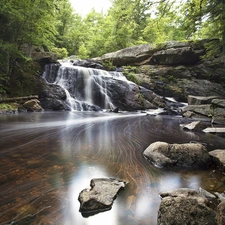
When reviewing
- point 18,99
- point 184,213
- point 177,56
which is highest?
point 177,56

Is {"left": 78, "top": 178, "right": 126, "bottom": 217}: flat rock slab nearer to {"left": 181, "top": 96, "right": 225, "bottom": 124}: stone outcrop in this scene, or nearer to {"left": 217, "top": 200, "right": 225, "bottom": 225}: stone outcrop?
{"left": 217, "top": 200, "right": 225, "bottom": 225}: stone outcrop

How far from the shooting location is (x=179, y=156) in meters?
2.89

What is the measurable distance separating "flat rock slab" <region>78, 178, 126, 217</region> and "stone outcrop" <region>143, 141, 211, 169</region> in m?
1.00

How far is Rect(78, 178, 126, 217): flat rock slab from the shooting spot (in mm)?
1628

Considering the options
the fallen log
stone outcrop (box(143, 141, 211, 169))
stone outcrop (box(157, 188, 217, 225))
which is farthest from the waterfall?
stone outcrop (box(157, 188, 217, 225))

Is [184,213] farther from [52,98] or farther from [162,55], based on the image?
[162,55]

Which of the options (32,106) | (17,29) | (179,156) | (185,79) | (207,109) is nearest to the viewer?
(179,156)

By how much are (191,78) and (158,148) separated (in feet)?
57.6

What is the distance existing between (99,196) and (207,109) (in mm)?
10844

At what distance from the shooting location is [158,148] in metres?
3.04

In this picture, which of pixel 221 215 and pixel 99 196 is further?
pixel 99 196

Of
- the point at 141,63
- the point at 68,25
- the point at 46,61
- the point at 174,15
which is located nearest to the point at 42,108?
the point at 46,61

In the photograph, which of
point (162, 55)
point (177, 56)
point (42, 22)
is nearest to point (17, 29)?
point (42, 22)

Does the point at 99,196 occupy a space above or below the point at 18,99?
below
